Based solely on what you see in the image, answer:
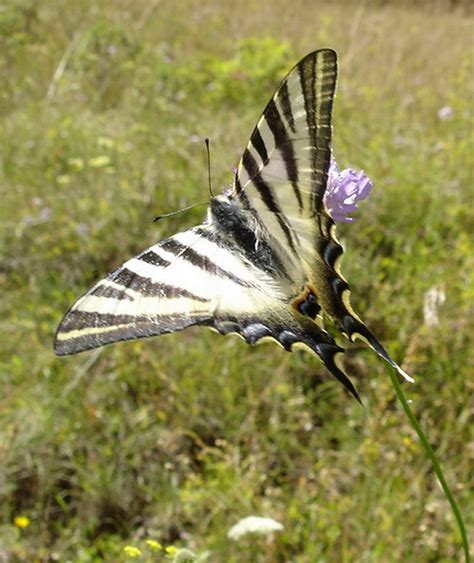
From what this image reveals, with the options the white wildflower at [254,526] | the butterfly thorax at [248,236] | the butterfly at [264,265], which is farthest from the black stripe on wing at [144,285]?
the white wildflower at [254,526]

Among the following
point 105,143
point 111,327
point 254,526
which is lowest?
point 254,526

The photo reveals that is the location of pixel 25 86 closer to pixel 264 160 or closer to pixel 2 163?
pixel 2 163

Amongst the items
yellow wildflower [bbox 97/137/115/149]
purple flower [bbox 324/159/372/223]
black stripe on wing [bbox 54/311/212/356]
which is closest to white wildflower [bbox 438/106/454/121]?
yellow wildflower [bbox 97/137/115/149]

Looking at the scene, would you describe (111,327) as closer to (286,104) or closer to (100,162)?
(286,104)

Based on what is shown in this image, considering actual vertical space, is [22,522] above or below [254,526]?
below

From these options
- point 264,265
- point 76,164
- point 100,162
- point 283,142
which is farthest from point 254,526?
point 76,164
